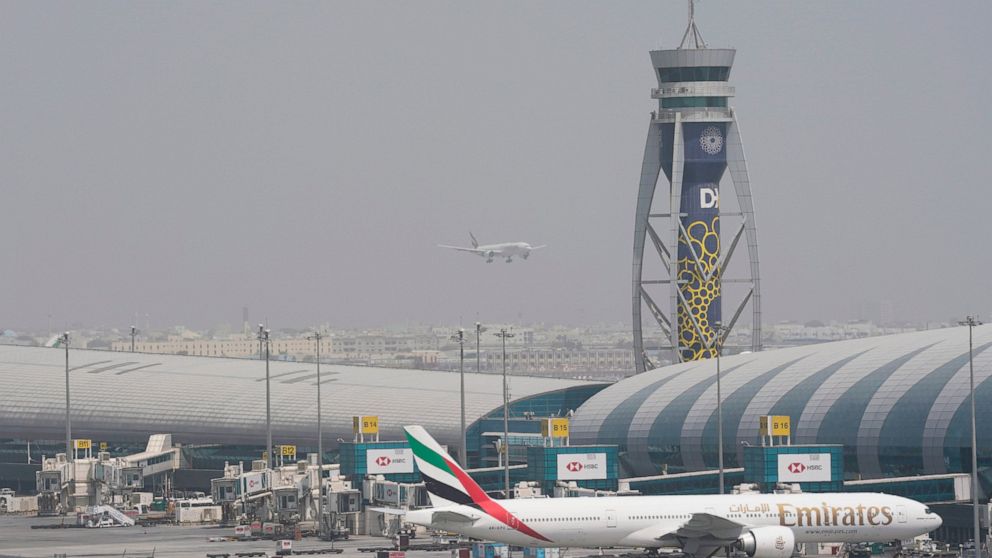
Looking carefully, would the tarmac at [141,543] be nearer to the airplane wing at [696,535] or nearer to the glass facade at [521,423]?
the airplane wing at [696,535]

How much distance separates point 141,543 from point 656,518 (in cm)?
3903

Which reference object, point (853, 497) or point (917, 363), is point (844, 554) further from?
point (917, 363)

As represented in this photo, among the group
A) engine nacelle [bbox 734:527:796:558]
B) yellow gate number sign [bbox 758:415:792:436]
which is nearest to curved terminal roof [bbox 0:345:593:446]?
yellow gate number sign [bbox 758:415:792:436]

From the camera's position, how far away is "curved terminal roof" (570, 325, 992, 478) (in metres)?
131

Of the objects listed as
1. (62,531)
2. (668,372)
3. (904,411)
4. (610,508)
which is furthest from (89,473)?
(610,508)

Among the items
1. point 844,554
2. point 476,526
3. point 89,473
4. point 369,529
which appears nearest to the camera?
point 476,526

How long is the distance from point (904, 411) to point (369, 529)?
3394 centimetres

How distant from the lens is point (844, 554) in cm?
10750

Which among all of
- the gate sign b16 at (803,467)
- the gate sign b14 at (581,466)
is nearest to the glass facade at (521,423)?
the gate sign b14 at (581,466)

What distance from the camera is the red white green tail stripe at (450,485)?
97312 mm

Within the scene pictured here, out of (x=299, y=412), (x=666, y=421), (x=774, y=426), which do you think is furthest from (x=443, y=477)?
(x=299, y=412)

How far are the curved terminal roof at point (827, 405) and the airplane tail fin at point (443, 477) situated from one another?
41.3 metres

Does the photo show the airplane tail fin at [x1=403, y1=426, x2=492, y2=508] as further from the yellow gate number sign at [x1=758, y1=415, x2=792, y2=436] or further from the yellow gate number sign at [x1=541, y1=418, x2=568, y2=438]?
the yellow gate number sign at [x1=541, y1=418, x2=568, y2=438]

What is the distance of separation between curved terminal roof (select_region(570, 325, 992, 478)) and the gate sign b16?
13216mm
